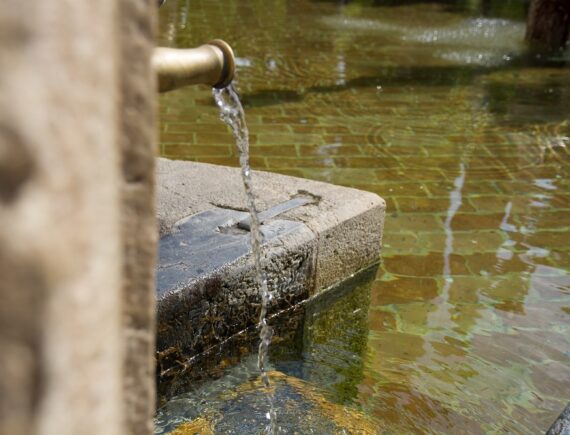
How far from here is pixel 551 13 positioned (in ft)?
30.2

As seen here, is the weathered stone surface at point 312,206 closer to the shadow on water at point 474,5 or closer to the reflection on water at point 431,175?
the reflection on water at point 431,175

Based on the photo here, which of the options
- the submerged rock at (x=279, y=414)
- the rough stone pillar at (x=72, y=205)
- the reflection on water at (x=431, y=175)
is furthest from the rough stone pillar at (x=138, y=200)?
the reflection on water at (x=431, y=175)

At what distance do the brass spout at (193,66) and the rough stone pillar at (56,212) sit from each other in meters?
0.40

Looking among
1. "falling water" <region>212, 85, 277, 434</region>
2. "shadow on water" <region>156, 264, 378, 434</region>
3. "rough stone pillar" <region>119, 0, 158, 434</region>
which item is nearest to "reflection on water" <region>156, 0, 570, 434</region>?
"shadow on water" <region>156, 264, 378, 434</region>

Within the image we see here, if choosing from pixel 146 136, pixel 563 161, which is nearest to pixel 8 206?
pixel 146 136

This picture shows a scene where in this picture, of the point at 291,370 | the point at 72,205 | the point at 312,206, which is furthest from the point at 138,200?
the point at 312,206

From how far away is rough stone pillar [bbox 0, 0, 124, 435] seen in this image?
535 millimetres

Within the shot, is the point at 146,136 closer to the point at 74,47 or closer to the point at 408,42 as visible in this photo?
the point at 74,47

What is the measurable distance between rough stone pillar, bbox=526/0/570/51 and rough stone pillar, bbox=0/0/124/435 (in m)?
9.30

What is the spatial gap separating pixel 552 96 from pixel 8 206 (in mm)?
7256

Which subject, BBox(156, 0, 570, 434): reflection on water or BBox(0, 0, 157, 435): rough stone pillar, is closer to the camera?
BBox(0, 0, 157, 435): rough stone pillar

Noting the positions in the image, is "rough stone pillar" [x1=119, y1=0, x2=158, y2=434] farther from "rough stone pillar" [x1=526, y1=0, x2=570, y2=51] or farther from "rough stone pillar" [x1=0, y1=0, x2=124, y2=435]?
"rough stone pillar" [x1=526, y1=0, x2=570, y2=51]

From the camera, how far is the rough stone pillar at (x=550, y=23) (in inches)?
362

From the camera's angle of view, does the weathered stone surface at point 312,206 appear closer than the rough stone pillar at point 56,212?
No
